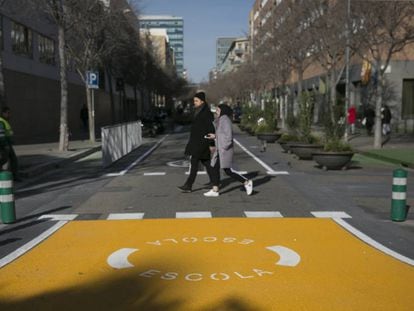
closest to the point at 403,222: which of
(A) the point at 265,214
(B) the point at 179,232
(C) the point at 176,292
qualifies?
(A) the point at 265,214

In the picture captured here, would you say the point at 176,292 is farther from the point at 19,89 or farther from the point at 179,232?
the point at 19,89

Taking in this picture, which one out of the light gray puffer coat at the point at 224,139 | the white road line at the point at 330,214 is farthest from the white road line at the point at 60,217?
the white road line at the point at 330,214

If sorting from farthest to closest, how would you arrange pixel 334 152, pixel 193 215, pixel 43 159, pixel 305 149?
pixel 43 159 → pixel 305 149 → pixel 334 152 → pixel 193 215

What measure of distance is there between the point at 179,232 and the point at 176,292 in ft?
8.56

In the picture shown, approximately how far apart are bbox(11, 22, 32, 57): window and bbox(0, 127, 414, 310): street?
832 inches

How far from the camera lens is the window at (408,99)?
1469 inches

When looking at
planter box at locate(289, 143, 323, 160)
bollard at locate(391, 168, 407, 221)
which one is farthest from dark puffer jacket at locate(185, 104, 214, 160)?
planter box at locate(289, 143, 323, 160)

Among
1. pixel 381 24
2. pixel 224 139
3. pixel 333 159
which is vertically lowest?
pixel 333 159

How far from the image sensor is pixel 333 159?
15109 millimetres

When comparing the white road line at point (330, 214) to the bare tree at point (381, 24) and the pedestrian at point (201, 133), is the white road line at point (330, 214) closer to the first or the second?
the pedestrian at point (201, 133)

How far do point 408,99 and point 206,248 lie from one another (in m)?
34.1

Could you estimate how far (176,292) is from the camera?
5035 millimetres

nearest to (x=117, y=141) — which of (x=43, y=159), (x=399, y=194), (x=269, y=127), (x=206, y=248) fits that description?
(x=43, y=159)

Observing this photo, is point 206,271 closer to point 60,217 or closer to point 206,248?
point 206,248
